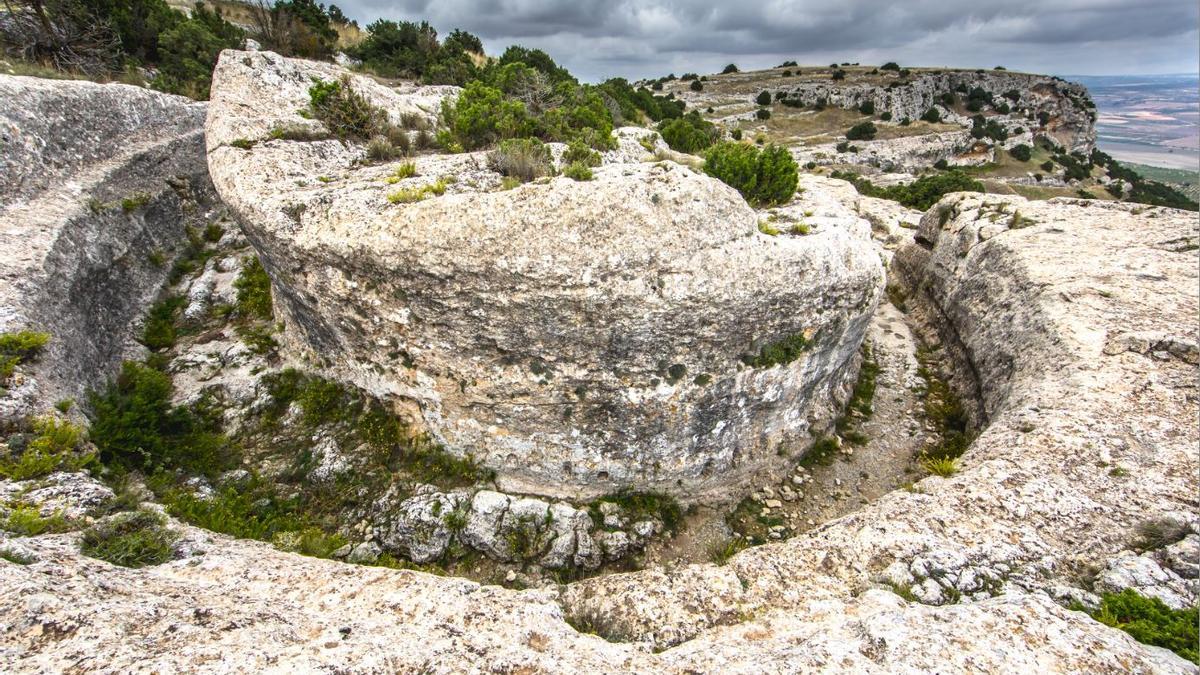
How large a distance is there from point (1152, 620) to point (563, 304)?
888 cm

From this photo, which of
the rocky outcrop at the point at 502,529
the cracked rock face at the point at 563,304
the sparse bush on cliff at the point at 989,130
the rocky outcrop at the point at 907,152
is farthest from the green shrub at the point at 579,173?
the sparse bush on cliff at the point at 989,130

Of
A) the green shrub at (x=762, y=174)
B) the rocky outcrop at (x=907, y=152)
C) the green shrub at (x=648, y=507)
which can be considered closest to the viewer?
the green shrub at (x=648, y=507)

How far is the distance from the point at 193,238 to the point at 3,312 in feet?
26.5

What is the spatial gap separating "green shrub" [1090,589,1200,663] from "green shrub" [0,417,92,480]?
1437 cm

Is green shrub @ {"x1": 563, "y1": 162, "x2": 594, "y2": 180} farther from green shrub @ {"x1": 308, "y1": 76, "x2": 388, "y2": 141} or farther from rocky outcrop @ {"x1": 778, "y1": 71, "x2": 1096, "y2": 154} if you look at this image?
rocky outcrop @ {"x1": 778, "y1": 71, "x2": 1096, "y2": 154}

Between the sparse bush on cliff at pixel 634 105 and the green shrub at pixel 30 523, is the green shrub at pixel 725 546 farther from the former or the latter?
the sparse bush on cliff at pixel 634 105

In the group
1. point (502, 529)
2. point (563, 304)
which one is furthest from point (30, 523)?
point (563, 304)

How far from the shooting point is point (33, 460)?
7027 mm

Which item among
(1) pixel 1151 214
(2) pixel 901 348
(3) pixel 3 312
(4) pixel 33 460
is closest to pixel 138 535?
(4) pixel 33 460

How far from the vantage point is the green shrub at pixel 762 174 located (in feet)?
44.4

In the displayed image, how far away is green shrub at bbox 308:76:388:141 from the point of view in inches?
516

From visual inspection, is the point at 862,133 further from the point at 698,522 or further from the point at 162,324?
the point at 162,324

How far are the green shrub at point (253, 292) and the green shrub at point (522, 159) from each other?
284 inches

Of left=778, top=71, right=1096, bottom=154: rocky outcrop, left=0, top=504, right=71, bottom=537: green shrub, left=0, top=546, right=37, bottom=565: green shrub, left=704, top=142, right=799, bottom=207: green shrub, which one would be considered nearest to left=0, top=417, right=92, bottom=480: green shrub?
left=0, top=504, right=71, bottom=537: green shrub
